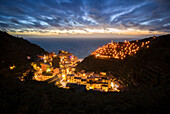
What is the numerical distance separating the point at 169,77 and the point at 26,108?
948 inches

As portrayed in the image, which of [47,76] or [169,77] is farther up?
[169,77]

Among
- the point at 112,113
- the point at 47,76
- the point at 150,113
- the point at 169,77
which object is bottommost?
the point at 47,76

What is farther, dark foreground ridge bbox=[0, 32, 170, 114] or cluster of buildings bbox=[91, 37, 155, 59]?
cluster of buildings bbox=[91, 37, 155, 59]

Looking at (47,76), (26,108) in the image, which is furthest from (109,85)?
(47,76)

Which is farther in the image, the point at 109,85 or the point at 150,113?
the point at 109,85

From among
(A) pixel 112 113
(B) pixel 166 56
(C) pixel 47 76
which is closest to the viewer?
(A) pixel 112 113

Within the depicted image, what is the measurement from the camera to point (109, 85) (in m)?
22.6

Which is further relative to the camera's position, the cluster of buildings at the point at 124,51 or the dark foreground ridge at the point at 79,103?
the cluster of buildings at the point at 124,51

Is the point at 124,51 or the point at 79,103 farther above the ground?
the point at 124,51

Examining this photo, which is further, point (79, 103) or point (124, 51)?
point (124, 51)

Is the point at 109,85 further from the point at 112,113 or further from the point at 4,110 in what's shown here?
the point at 4,110

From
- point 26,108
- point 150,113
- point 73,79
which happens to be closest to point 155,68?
point 150,113

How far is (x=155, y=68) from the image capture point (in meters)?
20.9

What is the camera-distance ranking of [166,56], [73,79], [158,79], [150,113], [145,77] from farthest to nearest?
[73,79] → [166,56] → [145,77] → [158,79] → [150,113]
